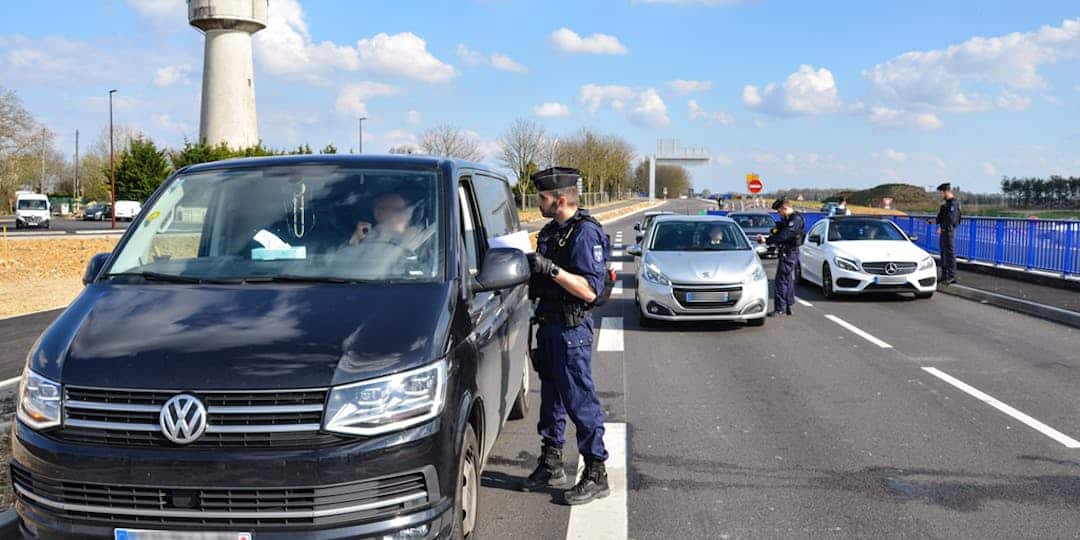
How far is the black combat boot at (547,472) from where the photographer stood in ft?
16.0

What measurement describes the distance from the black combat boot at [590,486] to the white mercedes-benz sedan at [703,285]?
643cm

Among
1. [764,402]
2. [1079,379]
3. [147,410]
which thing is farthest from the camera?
[1079,379]

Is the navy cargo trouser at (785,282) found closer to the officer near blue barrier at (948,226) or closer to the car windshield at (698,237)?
the car windshield at (698,237)

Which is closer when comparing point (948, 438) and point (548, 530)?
point (548, 530)

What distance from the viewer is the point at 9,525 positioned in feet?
12.7

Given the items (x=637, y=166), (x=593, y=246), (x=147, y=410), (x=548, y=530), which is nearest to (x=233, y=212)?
(x=147, y=410)

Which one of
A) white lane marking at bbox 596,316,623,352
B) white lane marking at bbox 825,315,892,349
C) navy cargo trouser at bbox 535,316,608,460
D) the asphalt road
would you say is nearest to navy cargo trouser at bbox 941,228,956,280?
white lane marking at bbox 825,315,892,349

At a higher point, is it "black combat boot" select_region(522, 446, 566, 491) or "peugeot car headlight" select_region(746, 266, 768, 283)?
"peugeot car headlight" select_region(746, 266, 768, 283)

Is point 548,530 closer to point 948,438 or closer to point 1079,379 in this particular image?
point 948,438

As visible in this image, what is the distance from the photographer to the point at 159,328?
3283 mm

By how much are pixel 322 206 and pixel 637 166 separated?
454 ft

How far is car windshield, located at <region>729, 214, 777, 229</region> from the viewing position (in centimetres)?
2522

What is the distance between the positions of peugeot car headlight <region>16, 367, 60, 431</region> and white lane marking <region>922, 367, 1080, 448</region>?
5997 millimetres

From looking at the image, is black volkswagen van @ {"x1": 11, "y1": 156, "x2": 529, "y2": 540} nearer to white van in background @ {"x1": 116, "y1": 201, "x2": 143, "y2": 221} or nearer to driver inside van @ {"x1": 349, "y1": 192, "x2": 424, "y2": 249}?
driver inside van @ {"x1": 349, "y1": 192, "x2": 424, "y2": 249}
